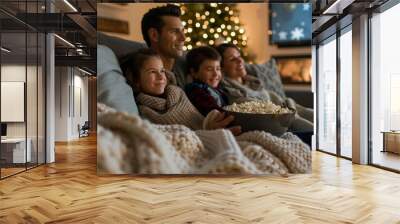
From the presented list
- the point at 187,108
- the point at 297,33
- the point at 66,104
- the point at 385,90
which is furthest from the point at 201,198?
the point at 66,104

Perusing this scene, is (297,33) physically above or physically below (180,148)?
above

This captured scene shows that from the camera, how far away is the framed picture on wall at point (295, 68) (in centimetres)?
611

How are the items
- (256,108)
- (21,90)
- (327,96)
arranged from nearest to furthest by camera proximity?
(256,108) → (21,90) → (327,96)

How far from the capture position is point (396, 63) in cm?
670

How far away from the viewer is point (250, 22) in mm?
6137

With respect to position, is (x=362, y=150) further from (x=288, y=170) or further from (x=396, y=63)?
(x=288, y=170)

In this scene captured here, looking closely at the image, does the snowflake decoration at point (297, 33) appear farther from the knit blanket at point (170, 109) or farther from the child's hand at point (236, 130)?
the knit blanket at point (170, 109)

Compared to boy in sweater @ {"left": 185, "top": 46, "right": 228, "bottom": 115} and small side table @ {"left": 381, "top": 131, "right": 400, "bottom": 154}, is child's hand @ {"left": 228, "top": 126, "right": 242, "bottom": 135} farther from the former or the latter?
small side table @ {"left": 381, "top": 131, "right": 400, "bottom": 154}

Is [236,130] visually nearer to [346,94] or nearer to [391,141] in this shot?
[391,141]

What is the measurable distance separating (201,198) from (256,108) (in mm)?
1846

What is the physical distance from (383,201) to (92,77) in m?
17.1

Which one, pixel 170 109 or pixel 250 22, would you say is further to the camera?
pixel 250 22

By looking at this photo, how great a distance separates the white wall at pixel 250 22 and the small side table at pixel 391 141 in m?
2.11

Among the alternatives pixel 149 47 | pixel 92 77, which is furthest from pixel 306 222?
pixel 92 77
